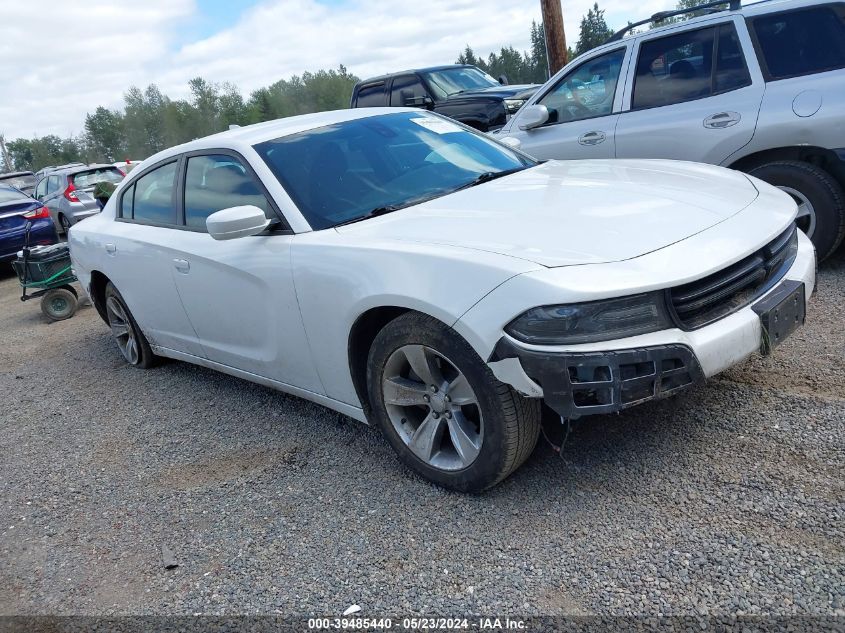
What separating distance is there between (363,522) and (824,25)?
4.31 m

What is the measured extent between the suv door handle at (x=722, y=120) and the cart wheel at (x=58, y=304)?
667 cm

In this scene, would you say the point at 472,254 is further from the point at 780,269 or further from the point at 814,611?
the point at 814,611

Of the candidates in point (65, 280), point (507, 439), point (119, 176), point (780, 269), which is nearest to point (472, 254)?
point (507, 439)

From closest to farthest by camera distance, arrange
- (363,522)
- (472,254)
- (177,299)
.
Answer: (472,254) → (363,522) → (177,299)

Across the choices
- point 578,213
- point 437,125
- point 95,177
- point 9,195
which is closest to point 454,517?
point 578,213

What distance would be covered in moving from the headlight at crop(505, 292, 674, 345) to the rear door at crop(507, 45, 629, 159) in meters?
3.49

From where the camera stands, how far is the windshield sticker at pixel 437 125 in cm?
409

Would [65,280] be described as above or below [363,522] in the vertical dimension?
above

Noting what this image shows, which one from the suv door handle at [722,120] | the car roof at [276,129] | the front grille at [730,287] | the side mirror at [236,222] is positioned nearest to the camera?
the front grille at [730,287]

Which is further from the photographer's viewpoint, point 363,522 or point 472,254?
point 363,522

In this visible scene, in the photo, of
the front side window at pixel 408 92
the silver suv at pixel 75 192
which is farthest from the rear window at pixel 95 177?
the front side window at pixel 408 92

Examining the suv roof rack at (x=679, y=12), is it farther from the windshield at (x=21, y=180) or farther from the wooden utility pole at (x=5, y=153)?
the wooden utility pole at (x=5, y=153)

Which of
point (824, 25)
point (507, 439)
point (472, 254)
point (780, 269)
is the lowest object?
point (507, 439)

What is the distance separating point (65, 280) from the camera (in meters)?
7.46
